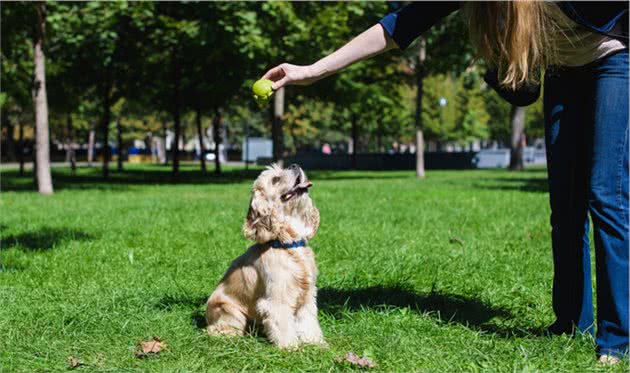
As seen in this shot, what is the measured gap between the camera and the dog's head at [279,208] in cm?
434

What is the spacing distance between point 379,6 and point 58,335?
72.1 feet

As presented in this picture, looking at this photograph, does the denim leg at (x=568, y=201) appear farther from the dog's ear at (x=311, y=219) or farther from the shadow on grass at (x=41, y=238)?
the shadow on grass at (x=41, y=238)

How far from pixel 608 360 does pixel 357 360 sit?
1380 millimetres

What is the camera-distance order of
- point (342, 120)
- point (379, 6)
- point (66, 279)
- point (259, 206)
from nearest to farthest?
point (259, 206)
point (66, 279)
point (379, 6)
point (342, 120)

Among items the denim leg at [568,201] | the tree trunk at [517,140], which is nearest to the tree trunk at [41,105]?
the denim leg at [568,201]

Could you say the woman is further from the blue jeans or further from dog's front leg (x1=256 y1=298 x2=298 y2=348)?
dog's front leg (x1=256 y1=298 x2=298 y2=348)

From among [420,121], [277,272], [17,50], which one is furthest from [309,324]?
[420,121]

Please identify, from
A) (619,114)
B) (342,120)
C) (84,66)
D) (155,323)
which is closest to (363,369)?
(155,323)

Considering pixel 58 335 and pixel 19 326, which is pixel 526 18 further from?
pixel 19 326

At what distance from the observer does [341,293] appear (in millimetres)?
5641

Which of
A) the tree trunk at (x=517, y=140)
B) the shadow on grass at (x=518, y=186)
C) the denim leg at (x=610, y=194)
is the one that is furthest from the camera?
the tree trunk at (x=517, y=140)

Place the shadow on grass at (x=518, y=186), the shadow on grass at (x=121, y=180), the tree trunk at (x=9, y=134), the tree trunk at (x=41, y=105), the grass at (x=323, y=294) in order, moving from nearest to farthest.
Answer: the grass at (x=323, y=294)
the tree trunk at (x=41, y=105)
the shadow on grass at (x=518, y=186)
the shadow on grass at (x=121, y=180)
the tree trunk at (x=9, y=134)

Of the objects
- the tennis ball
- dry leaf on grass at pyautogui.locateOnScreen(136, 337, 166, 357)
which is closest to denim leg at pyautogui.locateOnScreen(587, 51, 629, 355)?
the tennis ball

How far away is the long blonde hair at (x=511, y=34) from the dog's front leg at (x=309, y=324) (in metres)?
Answer: 1.81
